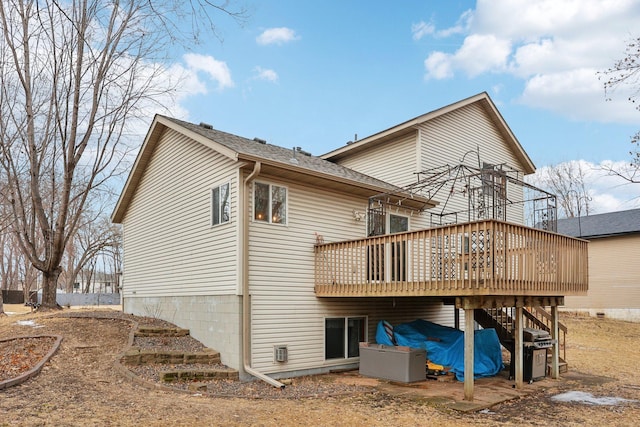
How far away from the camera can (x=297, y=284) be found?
11.0m

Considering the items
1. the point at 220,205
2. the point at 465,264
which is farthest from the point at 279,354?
the point at 465,264

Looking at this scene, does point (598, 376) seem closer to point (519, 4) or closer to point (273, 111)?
point (519, 4)

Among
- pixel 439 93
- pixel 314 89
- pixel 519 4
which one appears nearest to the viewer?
pixel 519 4

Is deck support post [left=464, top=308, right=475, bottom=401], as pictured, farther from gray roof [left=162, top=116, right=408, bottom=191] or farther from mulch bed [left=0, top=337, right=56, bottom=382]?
mulch bed [left=0, top=337, right=56, bottom=382]

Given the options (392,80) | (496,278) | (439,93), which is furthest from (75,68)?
(496,278)

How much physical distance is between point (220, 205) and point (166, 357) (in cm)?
344

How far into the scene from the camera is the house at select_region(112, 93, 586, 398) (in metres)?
9.08

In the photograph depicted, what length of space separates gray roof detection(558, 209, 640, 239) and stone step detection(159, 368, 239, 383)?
1865 cm

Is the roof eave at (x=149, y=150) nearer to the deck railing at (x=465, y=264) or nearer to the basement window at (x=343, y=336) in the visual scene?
the deck railing at (x=465, y=264)

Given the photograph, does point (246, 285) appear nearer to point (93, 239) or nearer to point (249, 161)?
point (249, 161)

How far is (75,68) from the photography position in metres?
18.7

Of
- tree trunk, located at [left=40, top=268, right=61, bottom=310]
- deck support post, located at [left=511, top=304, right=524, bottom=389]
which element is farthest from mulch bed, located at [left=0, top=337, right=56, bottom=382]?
deck support post, located at [left=511, top=304, right=524, bottom=389]

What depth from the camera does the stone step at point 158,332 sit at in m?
11.5

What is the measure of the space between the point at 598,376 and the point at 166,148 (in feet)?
41.0
